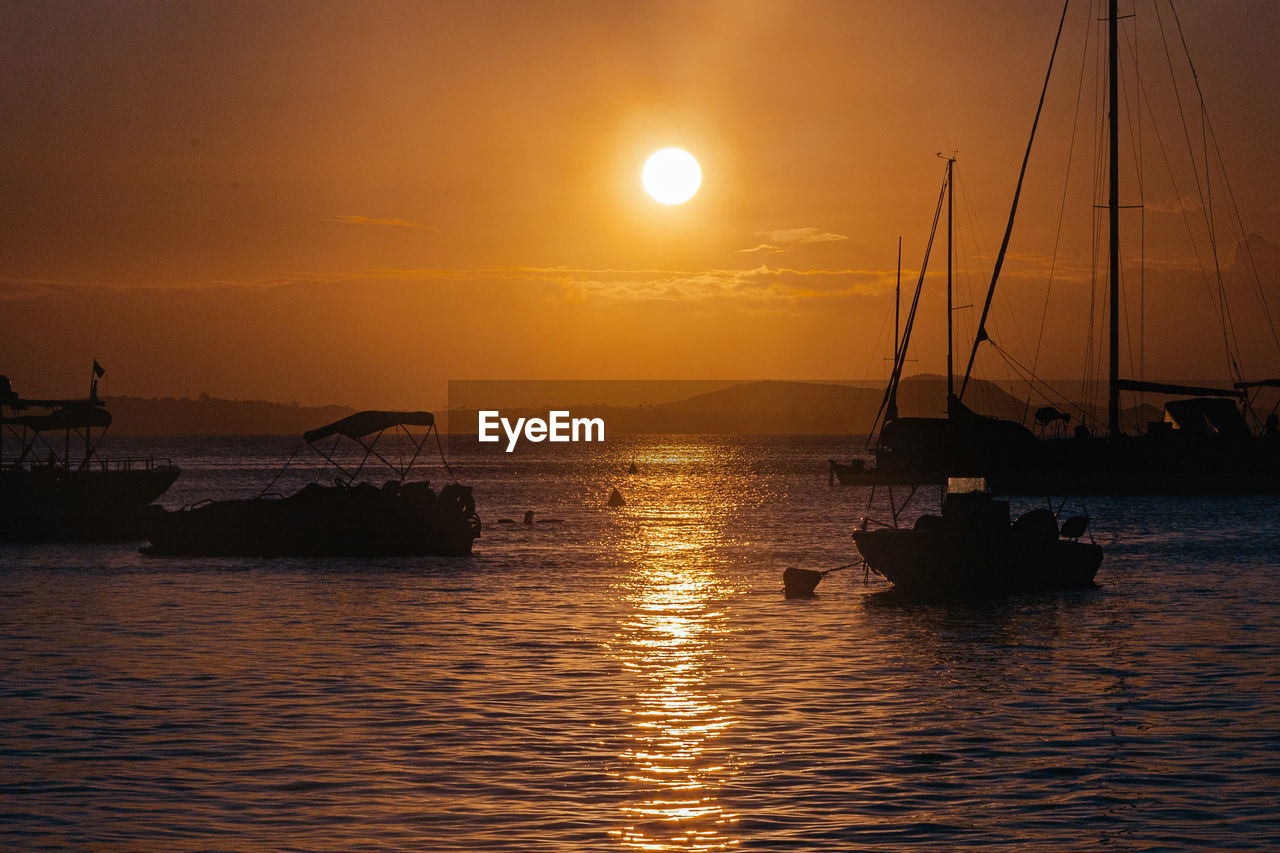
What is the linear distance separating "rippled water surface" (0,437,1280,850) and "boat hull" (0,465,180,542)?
1883cm

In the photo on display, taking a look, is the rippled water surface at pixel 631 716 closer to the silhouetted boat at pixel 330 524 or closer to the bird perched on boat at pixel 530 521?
the silhouetted boat at pixel 330 524

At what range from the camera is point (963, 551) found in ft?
116

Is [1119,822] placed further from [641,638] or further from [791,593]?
[791,593]

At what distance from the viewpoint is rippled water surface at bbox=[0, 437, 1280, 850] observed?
14156mm

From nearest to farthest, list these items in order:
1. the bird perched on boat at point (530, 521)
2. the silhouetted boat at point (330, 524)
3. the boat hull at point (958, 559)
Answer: the boat hull at point (958, 559), the silhouetted boat at point (330, 524), the bird perched on boat at point (530, 521)

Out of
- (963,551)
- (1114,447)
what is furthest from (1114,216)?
(963,551)

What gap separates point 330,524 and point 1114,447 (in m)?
55.0

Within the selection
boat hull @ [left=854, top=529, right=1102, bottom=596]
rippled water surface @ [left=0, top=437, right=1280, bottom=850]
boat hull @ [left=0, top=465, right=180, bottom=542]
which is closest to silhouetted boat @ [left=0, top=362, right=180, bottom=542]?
boat hull @ [left=0, top=465, right=180, bottom=542]

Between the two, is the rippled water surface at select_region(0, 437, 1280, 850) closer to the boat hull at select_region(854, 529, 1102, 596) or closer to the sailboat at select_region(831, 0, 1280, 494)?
the boat hull at select_region(854, 529, 1102, 596)

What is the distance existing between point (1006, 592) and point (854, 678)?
46.3 feet

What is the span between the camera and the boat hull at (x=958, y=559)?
116ft

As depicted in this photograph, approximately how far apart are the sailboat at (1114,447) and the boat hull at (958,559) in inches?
1699

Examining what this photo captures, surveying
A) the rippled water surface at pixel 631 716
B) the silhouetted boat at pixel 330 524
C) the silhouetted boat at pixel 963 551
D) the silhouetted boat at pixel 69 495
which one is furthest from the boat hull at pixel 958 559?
the silhouetted boat at pixel 69 495

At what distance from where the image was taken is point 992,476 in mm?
83188
